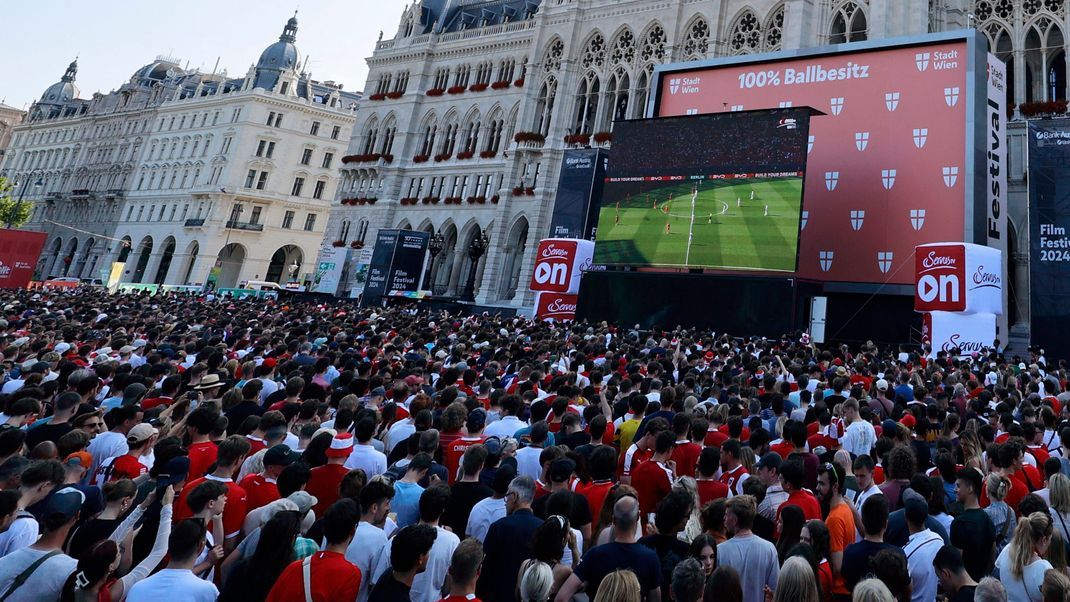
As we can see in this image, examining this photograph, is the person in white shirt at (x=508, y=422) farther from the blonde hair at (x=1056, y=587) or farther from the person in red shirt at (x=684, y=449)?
the blonde hair at (x=1056, y=587)

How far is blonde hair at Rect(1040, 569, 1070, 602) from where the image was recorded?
369 centimetres

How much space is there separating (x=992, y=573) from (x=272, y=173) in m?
70.2

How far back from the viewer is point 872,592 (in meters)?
3.55

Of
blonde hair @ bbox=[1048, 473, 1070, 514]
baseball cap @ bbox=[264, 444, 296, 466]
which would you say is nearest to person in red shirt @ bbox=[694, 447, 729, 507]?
blonde hair @ bbox=[1048, 473, 1070, 514]

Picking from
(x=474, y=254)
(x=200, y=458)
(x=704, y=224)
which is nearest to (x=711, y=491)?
(x=200, y=458)

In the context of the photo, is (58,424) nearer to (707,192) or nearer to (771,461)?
(771,461)

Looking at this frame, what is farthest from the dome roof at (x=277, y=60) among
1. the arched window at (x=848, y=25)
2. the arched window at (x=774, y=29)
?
the arched window at (x=848, y=25)

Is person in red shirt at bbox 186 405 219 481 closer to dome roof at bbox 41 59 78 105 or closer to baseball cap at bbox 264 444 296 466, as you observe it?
baseball cap at bbox 264 444 296 466

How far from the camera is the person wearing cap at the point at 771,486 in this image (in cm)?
544

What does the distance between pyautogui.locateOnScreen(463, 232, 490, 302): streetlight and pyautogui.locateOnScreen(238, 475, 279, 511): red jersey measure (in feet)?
126

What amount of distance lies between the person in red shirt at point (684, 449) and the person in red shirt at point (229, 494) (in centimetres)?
391

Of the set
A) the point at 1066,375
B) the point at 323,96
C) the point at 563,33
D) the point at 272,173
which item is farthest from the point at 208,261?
the point at 1066,375

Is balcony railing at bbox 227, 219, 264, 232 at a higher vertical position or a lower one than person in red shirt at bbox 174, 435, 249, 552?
higher

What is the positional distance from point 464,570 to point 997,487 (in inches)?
178
